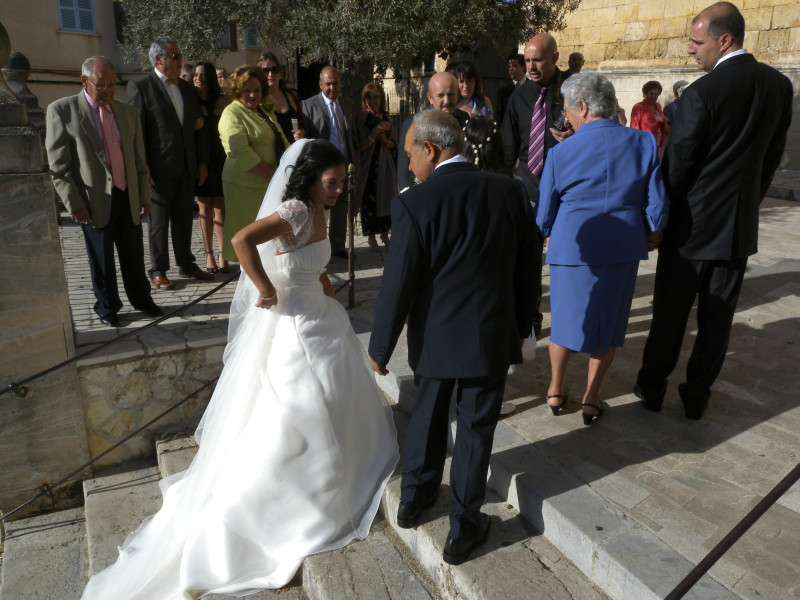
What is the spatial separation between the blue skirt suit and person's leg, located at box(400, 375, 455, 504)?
1.08 m

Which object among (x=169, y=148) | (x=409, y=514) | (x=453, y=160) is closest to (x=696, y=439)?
(x=409, y=514)

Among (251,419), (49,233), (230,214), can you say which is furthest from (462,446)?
(230,214)

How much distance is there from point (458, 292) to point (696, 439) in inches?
74.5

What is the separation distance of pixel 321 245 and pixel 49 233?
6.43 ft

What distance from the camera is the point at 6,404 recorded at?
14.0 ft

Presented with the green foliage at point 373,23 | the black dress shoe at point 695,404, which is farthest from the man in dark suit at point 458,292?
the green foliage at point 373,23

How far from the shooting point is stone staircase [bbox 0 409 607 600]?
2.69m

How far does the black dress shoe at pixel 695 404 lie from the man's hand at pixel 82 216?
169 inches

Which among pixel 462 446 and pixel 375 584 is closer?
pixel 462 446

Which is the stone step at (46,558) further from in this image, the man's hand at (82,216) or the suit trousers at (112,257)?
the man's hand at (82,216)

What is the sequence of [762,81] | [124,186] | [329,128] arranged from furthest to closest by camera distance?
1. [329,128]
2. [124,186]
3. [762,81]

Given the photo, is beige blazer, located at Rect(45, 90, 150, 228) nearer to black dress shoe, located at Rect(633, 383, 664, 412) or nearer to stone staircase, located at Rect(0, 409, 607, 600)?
stone staircase, located at Rect(0, 409, 607, 600)

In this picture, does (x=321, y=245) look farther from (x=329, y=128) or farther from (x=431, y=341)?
(x=329, y=128)

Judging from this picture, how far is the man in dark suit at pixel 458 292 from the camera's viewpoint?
249 cm
